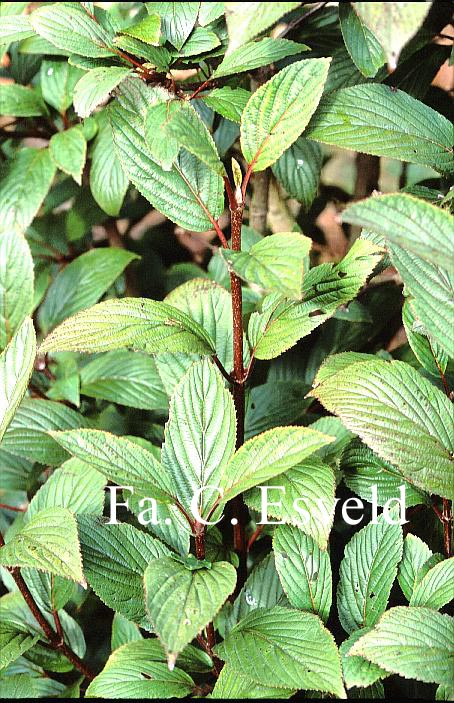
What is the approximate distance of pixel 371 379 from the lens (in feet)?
2.18

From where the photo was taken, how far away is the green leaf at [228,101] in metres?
0.72

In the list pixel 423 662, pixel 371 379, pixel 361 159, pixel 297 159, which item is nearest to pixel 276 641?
pixel 423 662

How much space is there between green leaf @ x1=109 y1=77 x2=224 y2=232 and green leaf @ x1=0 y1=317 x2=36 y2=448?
0.18m

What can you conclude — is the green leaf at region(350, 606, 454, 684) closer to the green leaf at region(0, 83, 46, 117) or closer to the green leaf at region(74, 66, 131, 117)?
the green leaf at region(74, 66, 131, 117)

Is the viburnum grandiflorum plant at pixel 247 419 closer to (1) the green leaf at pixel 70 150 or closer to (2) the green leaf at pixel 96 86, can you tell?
(2) the green leaf at pixel 96 86

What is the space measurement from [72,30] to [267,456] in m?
0.44

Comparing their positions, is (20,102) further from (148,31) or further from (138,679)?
(138,679)

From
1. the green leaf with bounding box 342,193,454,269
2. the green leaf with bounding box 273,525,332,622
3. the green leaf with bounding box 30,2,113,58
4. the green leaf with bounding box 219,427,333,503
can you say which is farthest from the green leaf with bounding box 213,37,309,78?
the green leaf with bounding box 273,525,332,622

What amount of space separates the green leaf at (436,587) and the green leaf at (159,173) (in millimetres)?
373

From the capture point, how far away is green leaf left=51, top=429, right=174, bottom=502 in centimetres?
66

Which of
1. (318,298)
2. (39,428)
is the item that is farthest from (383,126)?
(39,428)

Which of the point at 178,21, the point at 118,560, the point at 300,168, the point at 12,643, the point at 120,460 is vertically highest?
the point at 178,21

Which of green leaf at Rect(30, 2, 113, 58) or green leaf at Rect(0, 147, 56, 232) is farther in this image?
green leaf at Rect(0, 147, 56, 232)

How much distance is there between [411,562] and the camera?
735mm
